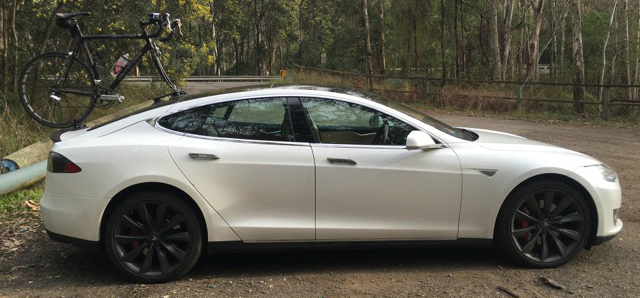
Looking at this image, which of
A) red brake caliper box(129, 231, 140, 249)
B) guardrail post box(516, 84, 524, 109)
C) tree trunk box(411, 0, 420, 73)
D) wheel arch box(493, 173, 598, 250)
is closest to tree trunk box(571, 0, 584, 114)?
guardrail post box(516, 84, 524, 109)

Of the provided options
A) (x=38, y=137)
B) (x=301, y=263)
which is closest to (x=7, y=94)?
(x=38, y=137)

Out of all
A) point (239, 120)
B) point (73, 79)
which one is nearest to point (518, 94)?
point (73, 79)

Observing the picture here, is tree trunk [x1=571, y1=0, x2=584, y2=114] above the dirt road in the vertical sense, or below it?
above

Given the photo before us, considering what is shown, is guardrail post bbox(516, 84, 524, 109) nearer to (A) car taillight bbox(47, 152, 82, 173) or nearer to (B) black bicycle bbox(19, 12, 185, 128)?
(B) black bicycle bbox(19, 12, 185, 128)

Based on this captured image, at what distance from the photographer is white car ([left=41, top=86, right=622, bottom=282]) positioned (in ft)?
12.4

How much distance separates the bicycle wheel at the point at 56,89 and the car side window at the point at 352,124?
137 inches

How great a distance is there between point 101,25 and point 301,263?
30.2ft

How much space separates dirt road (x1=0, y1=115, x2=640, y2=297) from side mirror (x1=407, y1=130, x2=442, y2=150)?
1.01 meters

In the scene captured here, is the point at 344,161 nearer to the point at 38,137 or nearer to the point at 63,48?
the point at 38,137

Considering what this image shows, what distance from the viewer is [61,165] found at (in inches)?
149

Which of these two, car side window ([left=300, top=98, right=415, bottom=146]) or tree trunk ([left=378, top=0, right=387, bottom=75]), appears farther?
tree trunk ([left=378, top=0, right=387, bottom=75])

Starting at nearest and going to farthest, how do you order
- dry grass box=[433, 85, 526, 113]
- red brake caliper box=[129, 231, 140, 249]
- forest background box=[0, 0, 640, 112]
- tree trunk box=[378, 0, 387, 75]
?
red brake caliper box=[129, 231, 140, 249] < forest background box=[0, 0, 640, 112] < dry grass box=[433, 85, 526, 113] < tree trunk box=[378, 0, 387, 75]

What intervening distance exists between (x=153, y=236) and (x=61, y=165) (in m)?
0.86

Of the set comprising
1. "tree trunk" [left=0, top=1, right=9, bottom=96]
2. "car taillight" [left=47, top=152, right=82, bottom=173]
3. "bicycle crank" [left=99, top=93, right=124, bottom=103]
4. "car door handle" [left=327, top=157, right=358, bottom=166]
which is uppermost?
"tree trunk" [left=0, top=1, right=9, bottom=96]
